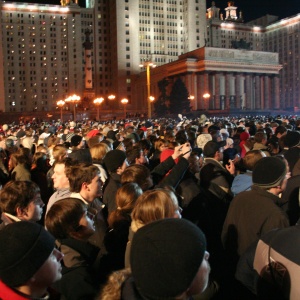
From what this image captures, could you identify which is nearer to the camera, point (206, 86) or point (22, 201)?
point (22, 201)

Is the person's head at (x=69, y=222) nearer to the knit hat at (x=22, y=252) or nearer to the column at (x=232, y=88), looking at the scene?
the knit hat at (x=22, y=252)

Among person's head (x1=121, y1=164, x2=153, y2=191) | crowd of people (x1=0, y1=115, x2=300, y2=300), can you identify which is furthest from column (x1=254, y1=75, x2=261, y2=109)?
person's head (x1=121, y1=164, x2=153, y2=191)

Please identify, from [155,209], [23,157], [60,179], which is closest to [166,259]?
[155,209]

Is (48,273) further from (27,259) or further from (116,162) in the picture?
(116,162)

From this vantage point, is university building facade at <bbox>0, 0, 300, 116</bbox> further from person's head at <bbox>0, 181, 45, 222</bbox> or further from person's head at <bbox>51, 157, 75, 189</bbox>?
person's head at <bbox>0, 181, 45, 222</bbox>

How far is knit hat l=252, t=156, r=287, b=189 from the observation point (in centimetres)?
439

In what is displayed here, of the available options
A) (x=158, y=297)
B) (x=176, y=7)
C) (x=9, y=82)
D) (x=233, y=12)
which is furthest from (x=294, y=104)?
(x=158, y=297)

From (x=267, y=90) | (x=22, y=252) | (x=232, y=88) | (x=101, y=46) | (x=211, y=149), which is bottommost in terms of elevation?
(x=22, y=252)

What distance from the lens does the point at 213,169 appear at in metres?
6.66

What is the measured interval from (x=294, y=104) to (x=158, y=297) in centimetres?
11338

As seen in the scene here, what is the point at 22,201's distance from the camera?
4.33 m

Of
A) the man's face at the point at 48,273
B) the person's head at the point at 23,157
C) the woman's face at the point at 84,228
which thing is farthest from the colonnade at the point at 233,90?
the man's face at the point at 48,273

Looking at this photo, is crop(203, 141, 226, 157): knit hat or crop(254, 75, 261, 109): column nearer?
crop(203, 141, 226, 157): knit hat

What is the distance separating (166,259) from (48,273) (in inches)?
28.8
